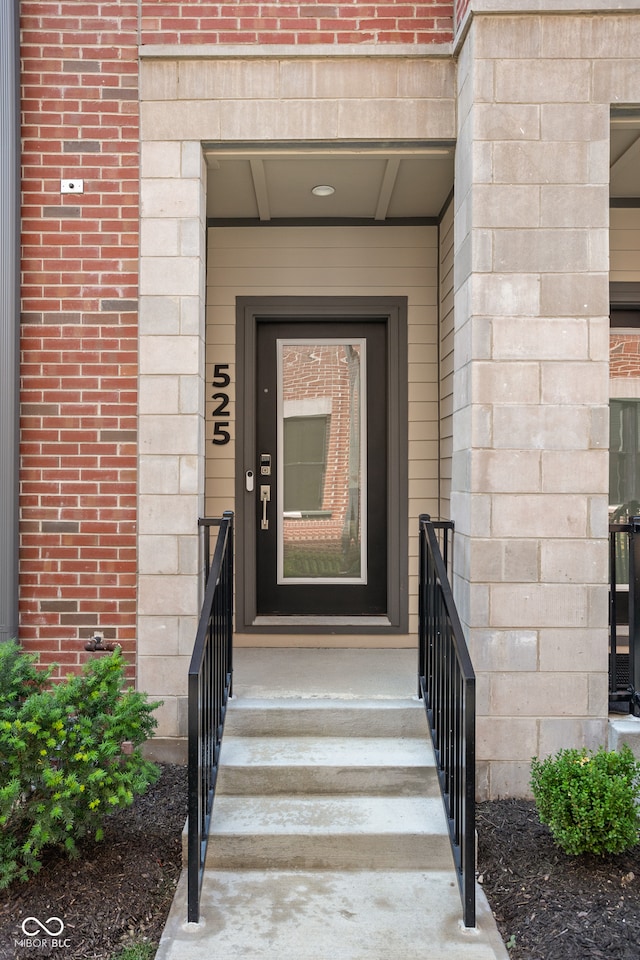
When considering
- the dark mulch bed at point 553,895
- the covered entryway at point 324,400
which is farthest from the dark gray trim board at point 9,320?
the dark mulch bed at point 553,895

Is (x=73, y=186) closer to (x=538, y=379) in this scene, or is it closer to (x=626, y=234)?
(x=538, y=379)

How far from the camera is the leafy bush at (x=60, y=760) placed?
2.48 metres

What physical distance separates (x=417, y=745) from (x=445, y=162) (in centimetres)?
292

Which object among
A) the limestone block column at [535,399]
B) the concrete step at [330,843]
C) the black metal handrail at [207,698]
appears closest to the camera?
the black metal handrail at [207,698]

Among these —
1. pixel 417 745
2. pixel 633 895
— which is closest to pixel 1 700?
pixel 417 745

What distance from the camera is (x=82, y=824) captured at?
2.62m

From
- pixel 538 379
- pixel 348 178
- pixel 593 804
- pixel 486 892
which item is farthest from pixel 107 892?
pixel 348 178

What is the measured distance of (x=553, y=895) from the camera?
100 inches

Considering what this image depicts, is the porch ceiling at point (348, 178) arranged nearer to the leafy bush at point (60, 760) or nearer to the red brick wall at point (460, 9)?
the red brick wall at point (460, 9)

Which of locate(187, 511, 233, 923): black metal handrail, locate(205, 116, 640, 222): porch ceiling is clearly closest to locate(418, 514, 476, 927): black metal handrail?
locate(187, 511, 233, 923): black metal handrail

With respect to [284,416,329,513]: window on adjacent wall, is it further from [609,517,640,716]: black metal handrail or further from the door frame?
[609,517,640,716]: black metal handrail

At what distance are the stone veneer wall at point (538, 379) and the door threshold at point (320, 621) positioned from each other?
4.65 ft

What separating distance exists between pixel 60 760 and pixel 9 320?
6.72ft

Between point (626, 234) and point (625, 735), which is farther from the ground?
point (626, 234)
